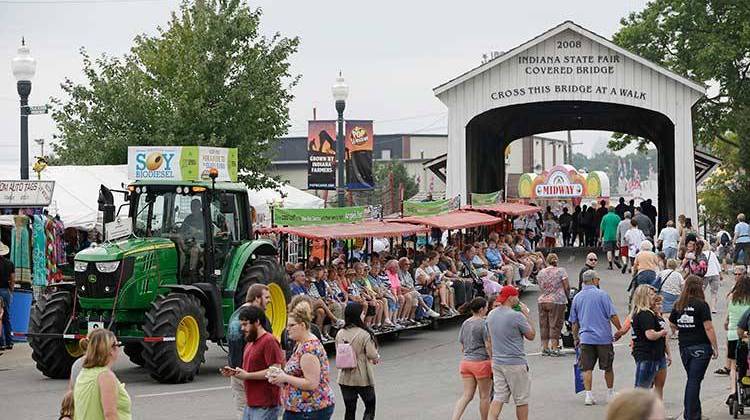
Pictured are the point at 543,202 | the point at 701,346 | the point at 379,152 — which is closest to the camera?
the point at 701,346

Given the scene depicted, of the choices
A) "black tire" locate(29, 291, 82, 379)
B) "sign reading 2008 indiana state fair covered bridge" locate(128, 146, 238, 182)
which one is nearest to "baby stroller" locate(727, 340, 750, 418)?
"black tire" locate(29, 291, 82, 379)

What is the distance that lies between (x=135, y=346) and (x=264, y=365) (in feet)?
29.4

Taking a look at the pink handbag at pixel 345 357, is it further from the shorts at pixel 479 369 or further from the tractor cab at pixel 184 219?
the tractor cab at pixel 184 219

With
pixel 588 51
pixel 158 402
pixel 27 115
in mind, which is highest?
pixel 588 51

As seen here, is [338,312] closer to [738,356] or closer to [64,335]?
[64,335]

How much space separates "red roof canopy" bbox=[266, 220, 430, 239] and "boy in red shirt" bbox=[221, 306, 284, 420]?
9.96 metres

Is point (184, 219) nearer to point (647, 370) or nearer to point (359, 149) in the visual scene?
point (647, 370)

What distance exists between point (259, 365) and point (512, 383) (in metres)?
3.93

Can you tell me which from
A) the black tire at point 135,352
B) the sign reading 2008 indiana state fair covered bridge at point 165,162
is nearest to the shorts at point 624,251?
the sign reading 2008 indiana state fair covered bridge at point 165,162

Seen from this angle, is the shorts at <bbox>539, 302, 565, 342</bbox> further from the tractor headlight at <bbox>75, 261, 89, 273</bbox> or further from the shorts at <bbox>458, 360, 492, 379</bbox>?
the shorts at <bbox>458, 360, 492, 379</bbox>

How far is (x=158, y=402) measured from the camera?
15.6 m

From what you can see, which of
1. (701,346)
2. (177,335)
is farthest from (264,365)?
(177,335)

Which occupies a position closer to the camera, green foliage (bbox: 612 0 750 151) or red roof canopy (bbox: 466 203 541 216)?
red roof canopy (bbox: 466 203 541 216)

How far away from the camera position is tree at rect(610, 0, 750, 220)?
152 ft
